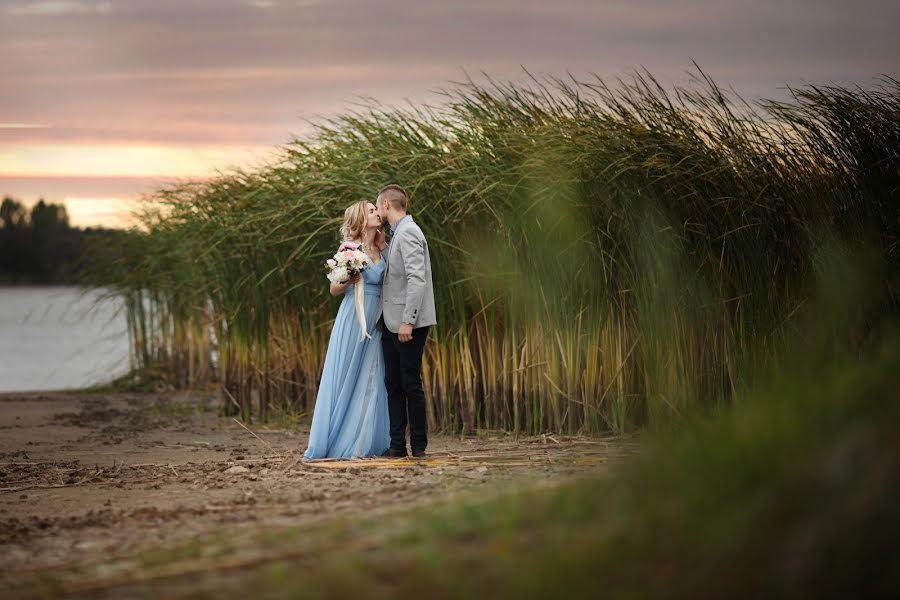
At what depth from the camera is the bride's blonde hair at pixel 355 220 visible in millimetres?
7047

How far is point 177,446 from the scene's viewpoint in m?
8.45

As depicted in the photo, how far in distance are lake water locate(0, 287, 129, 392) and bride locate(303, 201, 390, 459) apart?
18.8 ft

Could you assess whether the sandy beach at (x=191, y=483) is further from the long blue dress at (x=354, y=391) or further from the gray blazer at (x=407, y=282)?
the gray blazer at (x=407, y=282)

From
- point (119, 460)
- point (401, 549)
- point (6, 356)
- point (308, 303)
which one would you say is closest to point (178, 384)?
point (308, 303)

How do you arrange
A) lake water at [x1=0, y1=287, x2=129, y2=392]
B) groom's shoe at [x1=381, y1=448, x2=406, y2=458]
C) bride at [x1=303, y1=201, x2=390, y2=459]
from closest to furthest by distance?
groom's shoe at [x1=381, y1=448, x2=406, y2=458], bride at [x1=303, y1=201, x2=390, y2=459], lake water at [x1=0, y1=287, x2=129, y2=392]

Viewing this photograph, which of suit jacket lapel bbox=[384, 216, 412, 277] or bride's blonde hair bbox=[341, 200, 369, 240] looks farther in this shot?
bride's blonde hair bbox=[341, 200, 369, 240]

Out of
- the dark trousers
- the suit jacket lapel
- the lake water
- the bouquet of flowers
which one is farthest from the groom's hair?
the lake water

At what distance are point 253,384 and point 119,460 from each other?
8.36 feet

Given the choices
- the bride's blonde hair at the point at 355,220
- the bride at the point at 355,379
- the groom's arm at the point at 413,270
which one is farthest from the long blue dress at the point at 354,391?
the groom's arm at the point at 413,270

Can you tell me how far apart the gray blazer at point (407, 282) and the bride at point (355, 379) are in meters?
0.19

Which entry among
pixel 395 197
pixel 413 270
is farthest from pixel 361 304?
pixel 395 197

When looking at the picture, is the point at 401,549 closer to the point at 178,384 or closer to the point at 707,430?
the point at 707,430

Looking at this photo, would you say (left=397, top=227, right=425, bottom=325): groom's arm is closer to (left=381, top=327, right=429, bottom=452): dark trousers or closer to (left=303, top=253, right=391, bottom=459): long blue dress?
(left=381, top=327, right=429, bottom=452): dark trousers

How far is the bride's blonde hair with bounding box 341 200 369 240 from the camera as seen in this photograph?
7.05 meters
